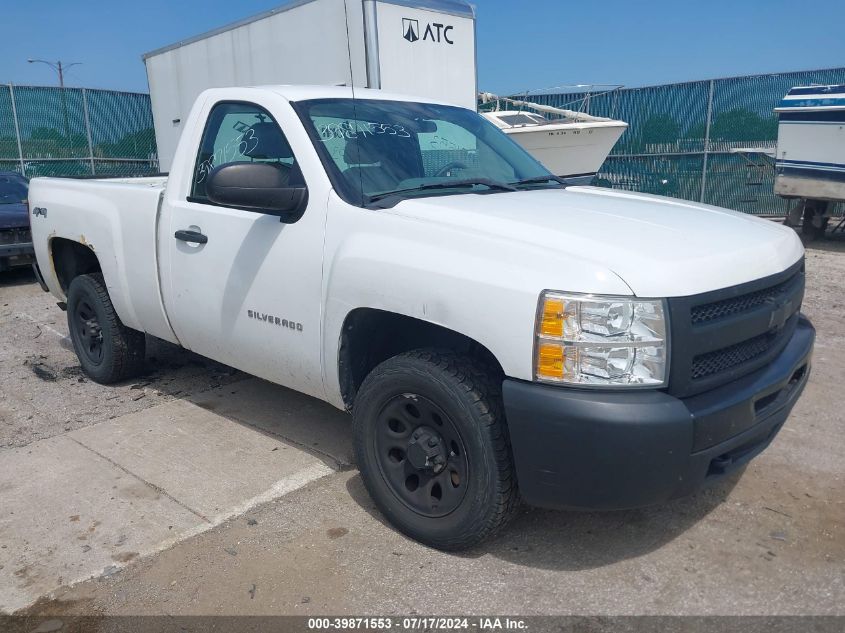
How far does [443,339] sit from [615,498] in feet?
3.27

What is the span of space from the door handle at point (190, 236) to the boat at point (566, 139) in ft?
28.1

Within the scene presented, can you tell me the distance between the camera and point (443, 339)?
3180 mm

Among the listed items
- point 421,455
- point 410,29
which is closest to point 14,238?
point 410,29

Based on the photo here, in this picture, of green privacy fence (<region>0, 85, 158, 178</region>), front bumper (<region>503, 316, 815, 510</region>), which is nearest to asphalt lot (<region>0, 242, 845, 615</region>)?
front bumper (<region>503, 316, 815, 510</region>)

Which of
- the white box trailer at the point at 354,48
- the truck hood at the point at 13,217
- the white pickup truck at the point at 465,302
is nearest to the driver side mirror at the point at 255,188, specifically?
the white pickup truck at the point at 465,302

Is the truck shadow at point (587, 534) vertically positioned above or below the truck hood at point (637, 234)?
below

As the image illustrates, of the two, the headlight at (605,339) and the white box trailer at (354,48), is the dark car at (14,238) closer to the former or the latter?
the white box trailer at (354,48)

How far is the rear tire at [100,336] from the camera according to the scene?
500cm

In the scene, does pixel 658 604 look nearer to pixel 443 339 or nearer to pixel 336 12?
pixel 443 339

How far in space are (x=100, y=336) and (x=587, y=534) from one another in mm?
3752

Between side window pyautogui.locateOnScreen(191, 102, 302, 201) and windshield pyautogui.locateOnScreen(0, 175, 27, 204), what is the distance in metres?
7.25

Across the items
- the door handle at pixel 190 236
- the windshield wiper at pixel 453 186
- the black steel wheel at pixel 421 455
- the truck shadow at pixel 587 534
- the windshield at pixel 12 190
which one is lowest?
the truck shadow at pixel 587 534

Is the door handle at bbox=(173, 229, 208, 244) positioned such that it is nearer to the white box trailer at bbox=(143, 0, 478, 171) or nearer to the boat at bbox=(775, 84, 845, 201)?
the white box trailer at bbox=(143, 0, 478, 171)

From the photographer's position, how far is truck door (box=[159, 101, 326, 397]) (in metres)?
3.43
